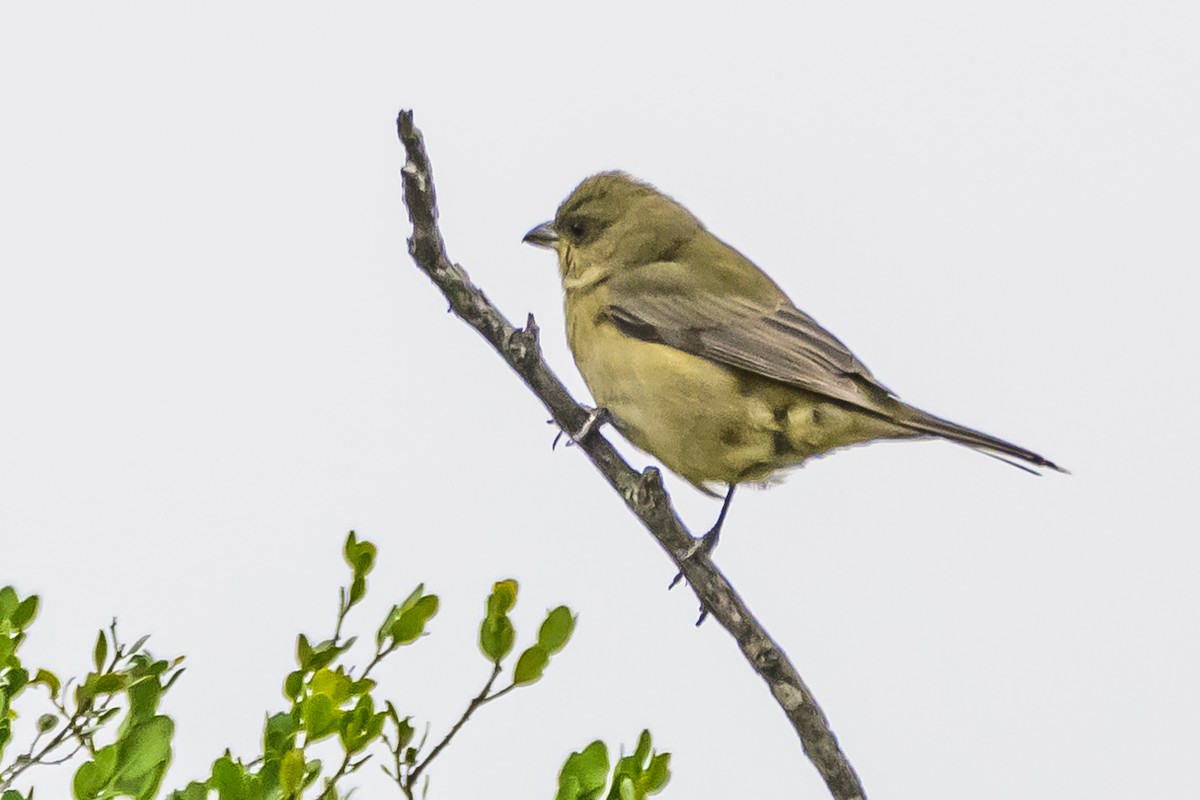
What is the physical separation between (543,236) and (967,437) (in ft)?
7.60

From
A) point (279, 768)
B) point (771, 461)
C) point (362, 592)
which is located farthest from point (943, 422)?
point (279, 768)

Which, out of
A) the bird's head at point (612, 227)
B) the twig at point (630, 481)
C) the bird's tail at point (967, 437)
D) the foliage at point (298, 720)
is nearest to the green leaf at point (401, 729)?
the foliage at point (298, 720)

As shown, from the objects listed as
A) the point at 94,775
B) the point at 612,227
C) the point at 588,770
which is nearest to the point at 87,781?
the point at 94,775

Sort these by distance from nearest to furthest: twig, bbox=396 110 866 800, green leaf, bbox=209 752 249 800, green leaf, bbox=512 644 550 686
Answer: green leaf, bbox=209 752 249 800 → green leaf, bbox=512 644 550 686 → twig, bbox=396 110 866 800

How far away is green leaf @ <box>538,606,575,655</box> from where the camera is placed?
Result: 120 inches

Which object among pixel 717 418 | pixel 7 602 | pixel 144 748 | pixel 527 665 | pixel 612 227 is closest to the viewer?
pixel 144 748

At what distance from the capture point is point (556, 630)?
3051 millimetres

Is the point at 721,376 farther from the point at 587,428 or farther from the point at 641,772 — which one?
the point at 641,772

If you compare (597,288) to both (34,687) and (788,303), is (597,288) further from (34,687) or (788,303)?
(34,687)

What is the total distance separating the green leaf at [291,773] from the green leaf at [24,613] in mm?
686

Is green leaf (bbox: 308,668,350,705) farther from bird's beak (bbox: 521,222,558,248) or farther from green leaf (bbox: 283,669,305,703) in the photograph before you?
bird's beak (bbox: 521,222,558,248)

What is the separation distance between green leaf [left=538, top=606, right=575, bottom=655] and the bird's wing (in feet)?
7.36

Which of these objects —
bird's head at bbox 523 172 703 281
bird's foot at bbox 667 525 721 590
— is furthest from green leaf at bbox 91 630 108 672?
bird's head at bbox 523 172 703 281

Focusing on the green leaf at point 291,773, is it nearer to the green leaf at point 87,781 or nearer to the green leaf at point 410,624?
the green leaf at point 87,781
